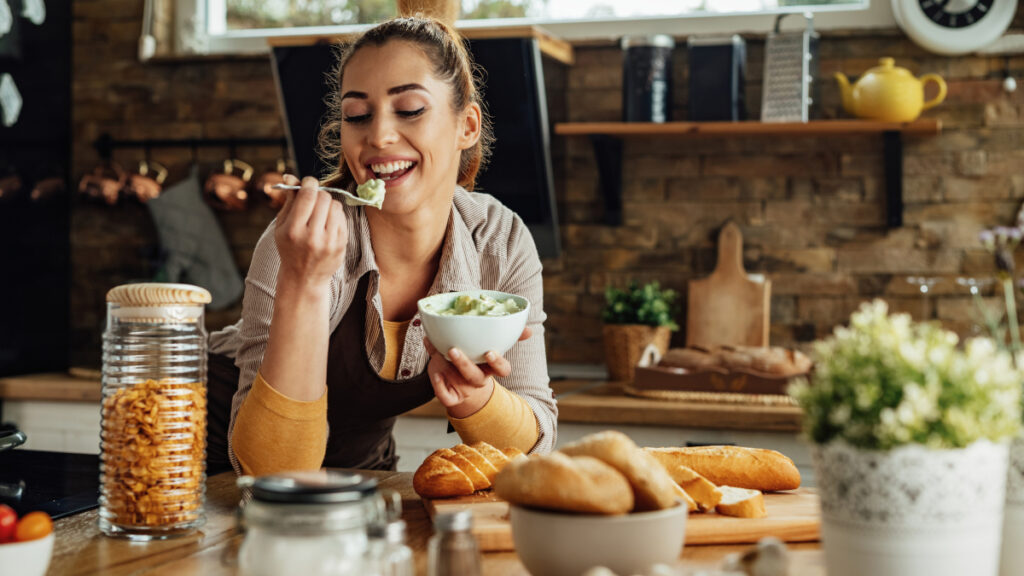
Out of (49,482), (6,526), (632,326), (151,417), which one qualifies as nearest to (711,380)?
(632,326)

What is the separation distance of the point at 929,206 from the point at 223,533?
246cm

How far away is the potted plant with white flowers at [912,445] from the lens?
74 centimetres

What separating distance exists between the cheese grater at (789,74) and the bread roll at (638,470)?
84.2 inches

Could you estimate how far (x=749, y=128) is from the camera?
288cm

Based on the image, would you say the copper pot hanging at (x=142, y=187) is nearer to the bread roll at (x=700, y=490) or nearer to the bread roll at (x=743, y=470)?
the bread roll at (x=743, y=470)

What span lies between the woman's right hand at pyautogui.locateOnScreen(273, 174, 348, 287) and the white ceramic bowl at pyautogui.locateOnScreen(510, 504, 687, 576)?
1.96ft

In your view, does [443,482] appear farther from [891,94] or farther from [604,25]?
[604,25]

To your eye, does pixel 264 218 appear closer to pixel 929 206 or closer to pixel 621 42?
pixel 621 42

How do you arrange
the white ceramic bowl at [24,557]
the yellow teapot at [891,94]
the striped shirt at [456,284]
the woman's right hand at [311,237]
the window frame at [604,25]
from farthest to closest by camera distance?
the window frame at [604,25] → the yellow teapot at [891,94] → the striped shirt at [456,284] → the woman's right hand at [311,237] → the white ceramic bowl at [24,557]

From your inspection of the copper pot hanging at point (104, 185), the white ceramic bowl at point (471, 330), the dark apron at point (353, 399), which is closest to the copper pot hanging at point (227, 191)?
the copper pot hanging at point (104, 185)

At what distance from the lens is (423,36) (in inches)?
70.8

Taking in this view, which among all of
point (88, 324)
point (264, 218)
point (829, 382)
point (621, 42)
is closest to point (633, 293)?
point (621, 42)

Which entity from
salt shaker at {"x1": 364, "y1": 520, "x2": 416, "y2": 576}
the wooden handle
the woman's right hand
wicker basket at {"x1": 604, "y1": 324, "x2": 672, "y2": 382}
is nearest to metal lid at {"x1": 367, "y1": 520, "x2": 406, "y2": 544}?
salt shaker at {"x1": 364, "y1": 520, "x2": 416, "y2": 576}

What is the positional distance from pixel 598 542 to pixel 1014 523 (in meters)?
0.36
